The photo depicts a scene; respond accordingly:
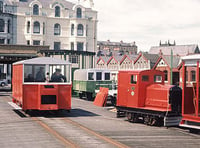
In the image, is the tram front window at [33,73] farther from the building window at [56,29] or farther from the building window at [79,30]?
the building window at [56,29]

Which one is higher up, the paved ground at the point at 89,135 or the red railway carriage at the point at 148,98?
the red railway carriage at the point at 148,98

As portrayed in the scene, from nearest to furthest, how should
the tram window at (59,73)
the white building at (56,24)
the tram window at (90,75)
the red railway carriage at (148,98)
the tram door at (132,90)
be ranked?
the red railway carriage at (148,98)
the tram door at (132,90)
the tram window at (59,73)
the tram window at (90,75)
the white building at (56,24)

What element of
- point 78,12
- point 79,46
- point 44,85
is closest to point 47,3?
point 78,12

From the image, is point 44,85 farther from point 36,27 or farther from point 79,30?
point 79,30

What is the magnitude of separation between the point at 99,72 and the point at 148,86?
47.6 ft

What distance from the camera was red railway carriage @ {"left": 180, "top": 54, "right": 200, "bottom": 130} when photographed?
547 inches

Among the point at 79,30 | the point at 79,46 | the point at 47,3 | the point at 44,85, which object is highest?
the point at 47,3

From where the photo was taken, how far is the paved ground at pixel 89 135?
39.6ft

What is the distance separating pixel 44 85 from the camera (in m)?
18.3

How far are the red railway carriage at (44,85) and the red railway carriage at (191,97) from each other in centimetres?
658

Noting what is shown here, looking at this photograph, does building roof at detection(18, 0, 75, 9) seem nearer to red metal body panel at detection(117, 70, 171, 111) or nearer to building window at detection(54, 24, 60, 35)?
building window at detection(54, 24, 60, 35)

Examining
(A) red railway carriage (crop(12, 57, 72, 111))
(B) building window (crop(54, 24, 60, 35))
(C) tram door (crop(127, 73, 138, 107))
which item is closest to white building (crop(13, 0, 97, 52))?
(B) building window (crop(54, 24, 60, 35))

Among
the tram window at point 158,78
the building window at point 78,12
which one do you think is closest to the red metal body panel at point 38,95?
the tram window at point 158,78

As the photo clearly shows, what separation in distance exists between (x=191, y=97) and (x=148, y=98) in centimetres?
301
